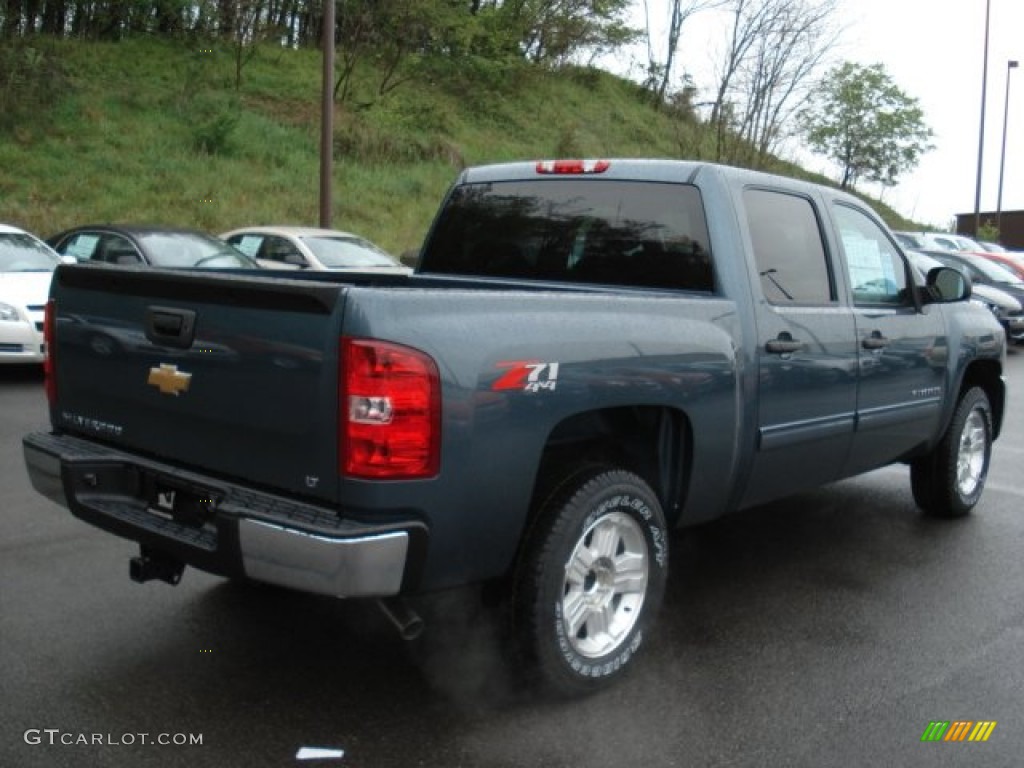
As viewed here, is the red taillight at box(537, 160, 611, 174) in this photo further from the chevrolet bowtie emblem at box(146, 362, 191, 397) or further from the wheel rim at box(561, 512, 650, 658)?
the chevrolet bowtie emblem at box(146, 362, 191, 397)

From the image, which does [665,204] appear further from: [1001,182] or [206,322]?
[1001,182]

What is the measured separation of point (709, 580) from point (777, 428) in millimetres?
997

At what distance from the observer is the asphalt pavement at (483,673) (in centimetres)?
326

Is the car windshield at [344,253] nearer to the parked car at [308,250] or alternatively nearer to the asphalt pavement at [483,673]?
the parked car at [308,250]

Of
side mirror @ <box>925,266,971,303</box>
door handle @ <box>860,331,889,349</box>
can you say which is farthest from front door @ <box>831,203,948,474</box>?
side mirror @ <box>925,266,971,303</box>

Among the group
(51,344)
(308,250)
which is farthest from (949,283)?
(308,250)

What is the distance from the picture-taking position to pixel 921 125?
5138 centimetres

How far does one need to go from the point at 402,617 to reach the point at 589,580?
0.74m

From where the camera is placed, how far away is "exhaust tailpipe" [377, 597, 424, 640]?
10.7ft

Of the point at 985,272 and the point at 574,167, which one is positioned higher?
the point at 574,167

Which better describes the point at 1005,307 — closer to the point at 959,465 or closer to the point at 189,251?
the point at 959,465

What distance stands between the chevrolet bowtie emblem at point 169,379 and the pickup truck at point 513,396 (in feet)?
0.03

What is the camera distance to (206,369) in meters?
3.29

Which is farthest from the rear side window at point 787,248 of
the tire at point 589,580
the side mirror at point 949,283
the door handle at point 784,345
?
the tire at point 589,580
